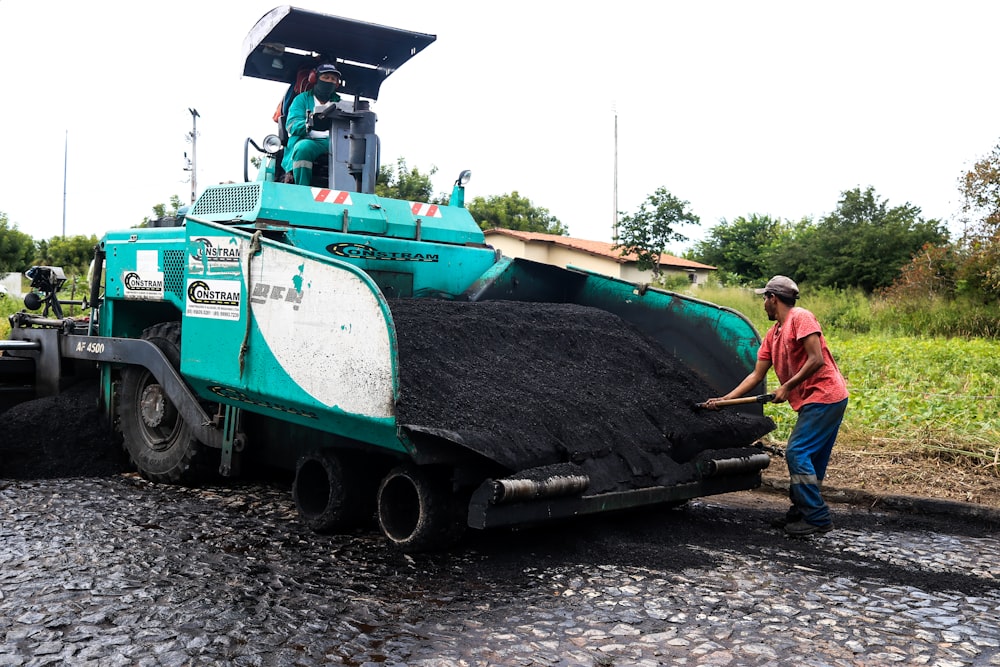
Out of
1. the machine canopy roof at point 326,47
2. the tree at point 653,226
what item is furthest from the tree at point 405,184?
the machine canopy roof at point 326,47

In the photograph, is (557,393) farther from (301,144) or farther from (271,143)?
(271,143)

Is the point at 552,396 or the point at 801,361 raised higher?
the point at 801,361

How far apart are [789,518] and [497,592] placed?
6.44ft

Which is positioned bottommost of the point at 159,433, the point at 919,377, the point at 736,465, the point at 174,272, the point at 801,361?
the point at 159,433

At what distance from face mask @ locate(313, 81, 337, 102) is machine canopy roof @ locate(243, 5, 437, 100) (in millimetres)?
317

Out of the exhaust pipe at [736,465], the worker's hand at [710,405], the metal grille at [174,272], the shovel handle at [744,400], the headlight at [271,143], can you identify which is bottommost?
the exhaust pipe at [736,465]

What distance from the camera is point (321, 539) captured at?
4871 millimetres

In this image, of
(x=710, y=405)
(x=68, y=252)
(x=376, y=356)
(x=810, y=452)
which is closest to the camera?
(x=376, y=356)

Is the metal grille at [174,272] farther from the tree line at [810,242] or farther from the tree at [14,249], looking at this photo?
the tree at [14,249]

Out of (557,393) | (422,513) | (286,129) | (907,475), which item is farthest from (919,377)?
(422,513)

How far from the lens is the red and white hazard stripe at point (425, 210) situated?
6.39 metres

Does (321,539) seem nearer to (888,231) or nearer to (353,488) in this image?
(353,488)

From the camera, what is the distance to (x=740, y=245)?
133 feet

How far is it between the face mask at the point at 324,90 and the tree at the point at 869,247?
927 inches
